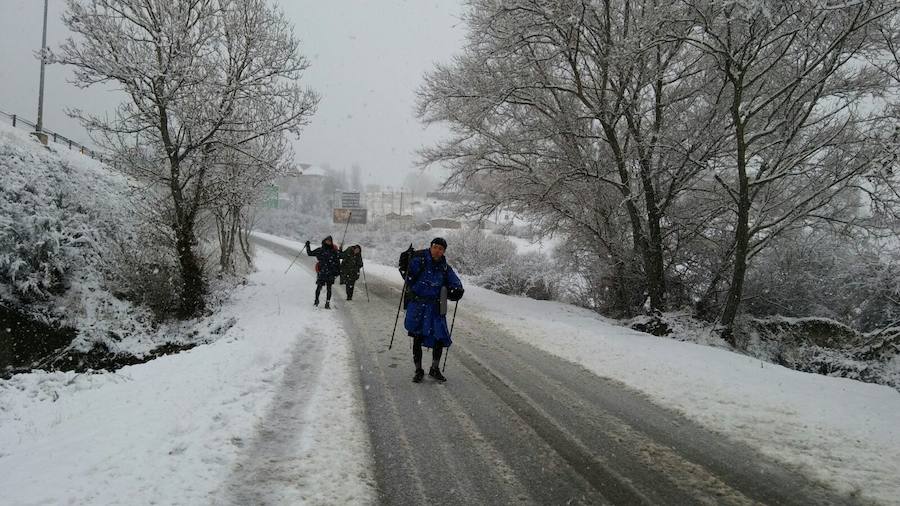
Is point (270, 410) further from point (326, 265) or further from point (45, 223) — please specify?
point (45, 223)

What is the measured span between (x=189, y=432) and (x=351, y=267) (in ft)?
34.3

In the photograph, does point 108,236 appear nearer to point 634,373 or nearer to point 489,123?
point 489,123

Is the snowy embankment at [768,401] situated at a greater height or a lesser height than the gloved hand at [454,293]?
lesser

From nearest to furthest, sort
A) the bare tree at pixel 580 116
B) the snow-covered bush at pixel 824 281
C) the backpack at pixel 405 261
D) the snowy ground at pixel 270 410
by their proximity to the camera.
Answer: the snowy ground at pixel 270 410 → the backpack at pixel 405 261 → the bare tree at pixel 580 116 → the snow-covered bush at pixel 824 281

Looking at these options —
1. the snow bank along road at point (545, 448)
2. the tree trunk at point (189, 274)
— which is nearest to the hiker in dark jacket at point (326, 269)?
the tree trunk at point (189, 274)

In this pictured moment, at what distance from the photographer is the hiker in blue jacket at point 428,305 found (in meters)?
6.65

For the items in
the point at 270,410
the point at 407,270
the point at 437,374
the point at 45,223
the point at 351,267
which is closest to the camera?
the point at 270,410

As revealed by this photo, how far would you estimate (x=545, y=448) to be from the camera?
451 centimetres

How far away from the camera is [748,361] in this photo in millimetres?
8398

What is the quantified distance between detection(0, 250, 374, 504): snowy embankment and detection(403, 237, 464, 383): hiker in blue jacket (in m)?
1.09

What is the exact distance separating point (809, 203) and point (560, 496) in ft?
35.5

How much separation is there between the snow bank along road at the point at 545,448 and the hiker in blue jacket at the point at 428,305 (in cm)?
45

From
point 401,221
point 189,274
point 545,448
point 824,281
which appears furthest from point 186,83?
point 401,221

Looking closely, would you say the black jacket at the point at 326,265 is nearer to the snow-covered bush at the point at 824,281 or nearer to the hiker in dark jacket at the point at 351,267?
the hiker in dark jacket at the point at 351,267
